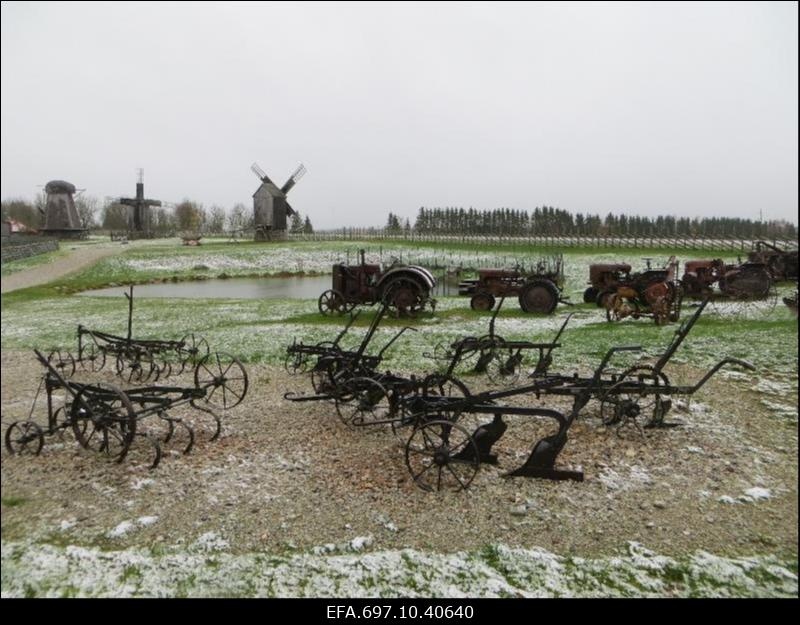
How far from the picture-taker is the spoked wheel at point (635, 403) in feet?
25.3

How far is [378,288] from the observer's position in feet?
59.9

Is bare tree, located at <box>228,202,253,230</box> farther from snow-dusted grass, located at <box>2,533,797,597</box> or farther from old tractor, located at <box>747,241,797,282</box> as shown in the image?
snow-dusted grass, located at <box>2,533,797,597</box>

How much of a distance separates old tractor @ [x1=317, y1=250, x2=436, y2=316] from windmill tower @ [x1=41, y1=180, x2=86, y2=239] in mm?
10467

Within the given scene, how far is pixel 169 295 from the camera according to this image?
764 inches

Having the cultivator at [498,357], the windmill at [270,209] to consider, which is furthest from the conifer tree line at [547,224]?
the cultivator at [498,357]

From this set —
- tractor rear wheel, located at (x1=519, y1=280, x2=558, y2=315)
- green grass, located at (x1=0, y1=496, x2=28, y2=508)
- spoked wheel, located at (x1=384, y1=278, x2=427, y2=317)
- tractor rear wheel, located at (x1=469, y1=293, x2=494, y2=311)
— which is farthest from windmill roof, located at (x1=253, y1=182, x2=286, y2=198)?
green grass, located at (x1=0, y1=496, x2=28, y2=508)

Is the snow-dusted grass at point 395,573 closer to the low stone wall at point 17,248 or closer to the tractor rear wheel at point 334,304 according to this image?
the low stone wall at point 17,248

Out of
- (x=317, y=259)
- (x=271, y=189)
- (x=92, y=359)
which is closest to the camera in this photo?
(x=92, y=359)

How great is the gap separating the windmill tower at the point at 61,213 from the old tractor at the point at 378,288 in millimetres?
10467

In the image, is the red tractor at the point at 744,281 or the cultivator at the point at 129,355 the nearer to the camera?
the cultivator at the point at 129,355

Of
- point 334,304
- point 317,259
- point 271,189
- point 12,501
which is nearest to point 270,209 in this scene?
point 271,189

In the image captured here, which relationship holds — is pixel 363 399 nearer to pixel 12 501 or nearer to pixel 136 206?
pixel 12 501

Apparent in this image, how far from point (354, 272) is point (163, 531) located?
14.3 meters

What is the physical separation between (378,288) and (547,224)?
56.5 metres
